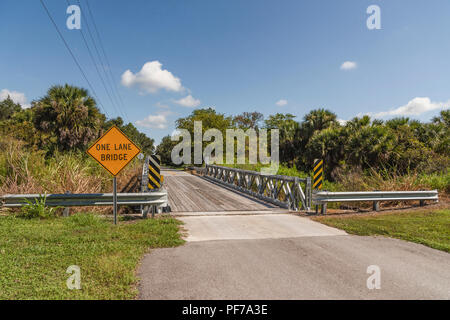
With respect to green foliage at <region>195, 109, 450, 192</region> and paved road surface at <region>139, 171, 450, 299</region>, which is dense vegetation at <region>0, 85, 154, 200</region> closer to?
paved road surface at <region>139, 171, 450, 299</region>

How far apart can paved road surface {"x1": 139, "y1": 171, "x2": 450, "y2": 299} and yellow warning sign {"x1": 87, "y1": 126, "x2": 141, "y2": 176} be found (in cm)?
267

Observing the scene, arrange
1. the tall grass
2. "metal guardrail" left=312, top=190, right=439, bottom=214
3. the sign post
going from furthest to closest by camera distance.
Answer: "metal guardrail" left=312, top=190, right=439, bottom=214 → the tall grass → the sign post

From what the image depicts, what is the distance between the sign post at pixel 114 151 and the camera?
23.4 ft

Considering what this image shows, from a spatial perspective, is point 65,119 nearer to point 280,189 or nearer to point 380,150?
point 280,189

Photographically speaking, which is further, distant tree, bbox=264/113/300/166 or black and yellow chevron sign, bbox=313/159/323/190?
distant tree, bbox=264/113/300/166

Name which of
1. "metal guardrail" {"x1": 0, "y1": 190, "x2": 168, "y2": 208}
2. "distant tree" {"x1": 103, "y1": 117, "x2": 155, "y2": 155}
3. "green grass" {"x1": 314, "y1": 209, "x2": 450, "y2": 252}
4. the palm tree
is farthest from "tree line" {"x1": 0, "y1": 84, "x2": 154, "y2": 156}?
"distant tree" {"x1": 103, "y1": 117, "x2": 155, "y2": 155}

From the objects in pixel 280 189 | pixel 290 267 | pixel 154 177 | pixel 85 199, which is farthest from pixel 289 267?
pixel 280 189

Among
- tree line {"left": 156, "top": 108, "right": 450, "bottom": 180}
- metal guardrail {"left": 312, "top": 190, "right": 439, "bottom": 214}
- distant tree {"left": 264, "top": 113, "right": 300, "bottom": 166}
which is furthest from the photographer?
distant tree {"left": 264, "top": 113, "right": 300, "bottom": 166}

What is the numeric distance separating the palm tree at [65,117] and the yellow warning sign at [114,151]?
16086mm

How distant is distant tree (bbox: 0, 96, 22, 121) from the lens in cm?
7050

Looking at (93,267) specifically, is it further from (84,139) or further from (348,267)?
(84,139)

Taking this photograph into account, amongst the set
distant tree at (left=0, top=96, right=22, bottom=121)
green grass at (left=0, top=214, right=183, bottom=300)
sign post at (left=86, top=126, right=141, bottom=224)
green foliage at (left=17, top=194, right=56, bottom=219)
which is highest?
distant tree at (left=0, top=96, right=22, bottom=121)
